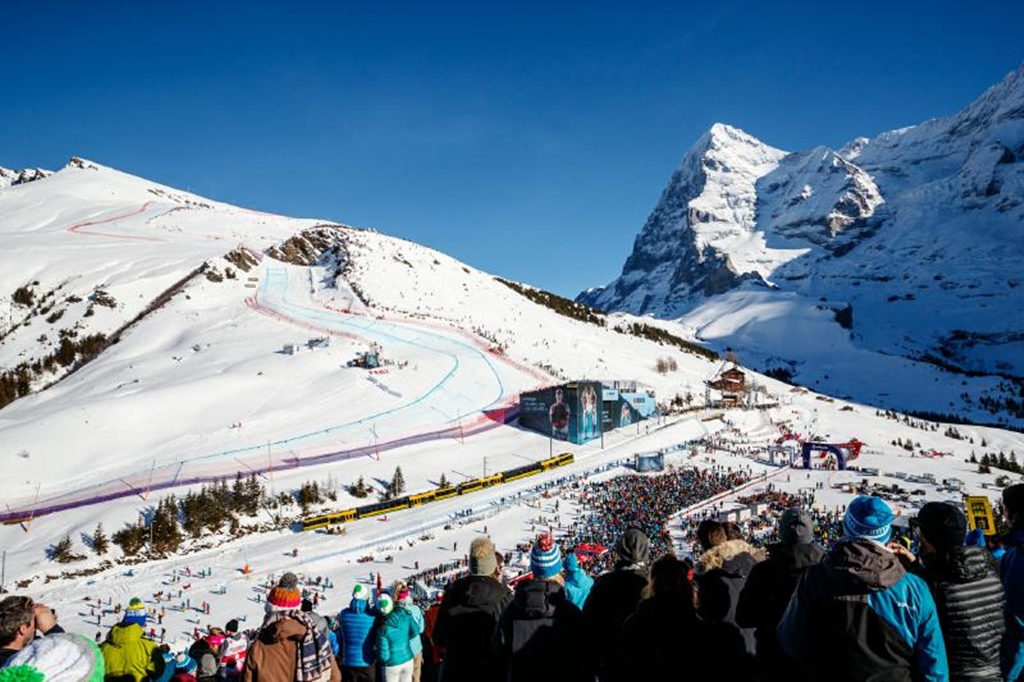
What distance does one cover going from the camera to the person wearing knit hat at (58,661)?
2777 millimetres

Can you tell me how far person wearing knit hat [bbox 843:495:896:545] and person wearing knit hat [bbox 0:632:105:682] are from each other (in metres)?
4.16

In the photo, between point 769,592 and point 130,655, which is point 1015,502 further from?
point 130,655

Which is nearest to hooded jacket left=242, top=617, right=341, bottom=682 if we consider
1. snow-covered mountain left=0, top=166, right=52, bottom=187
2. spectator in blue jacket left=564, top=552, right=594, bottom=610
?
spectator in blue jacket left=564, top=552, right=594, bottom=610

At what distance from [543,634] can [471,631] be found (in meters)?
0.89

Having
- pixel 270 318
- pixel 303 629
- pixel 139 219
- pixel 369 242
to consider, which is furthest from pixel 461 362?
pixel 139 219

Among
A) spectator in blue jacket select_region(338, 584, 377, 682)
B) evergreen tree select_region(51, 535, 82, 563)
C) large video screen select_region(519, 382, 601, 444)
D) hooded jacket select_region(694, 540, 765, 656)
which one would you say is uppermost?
large video screen select_region(519, 382, 601, 444)

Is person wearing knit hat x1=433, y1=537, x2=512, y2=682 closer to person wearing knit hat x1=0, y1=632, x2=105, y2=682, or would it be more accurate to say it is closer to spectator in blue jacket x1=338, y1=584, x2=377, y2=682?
spectator in blue jacket x1=338, y1=584, x2=377, y2=682

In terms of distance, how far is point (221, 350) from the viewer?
5103 centimetres

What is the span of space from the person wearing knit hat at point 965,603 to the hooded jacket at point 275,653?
4218 millimetres

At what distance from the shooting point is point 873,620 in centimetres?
307

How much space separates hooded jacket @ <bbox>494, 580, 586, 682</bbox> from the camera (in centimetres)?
420

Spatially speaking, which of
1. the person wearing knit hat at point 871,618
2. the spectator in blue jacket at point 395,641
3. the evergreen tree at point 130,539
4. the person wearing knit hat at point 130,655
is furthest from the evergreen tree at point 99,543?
the person wearing knit hat at point 871,618

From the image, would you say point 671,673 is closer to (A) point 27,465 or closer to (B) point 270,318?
(A) point 27,465

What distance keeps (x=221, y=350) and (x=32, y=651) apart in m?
52.9
